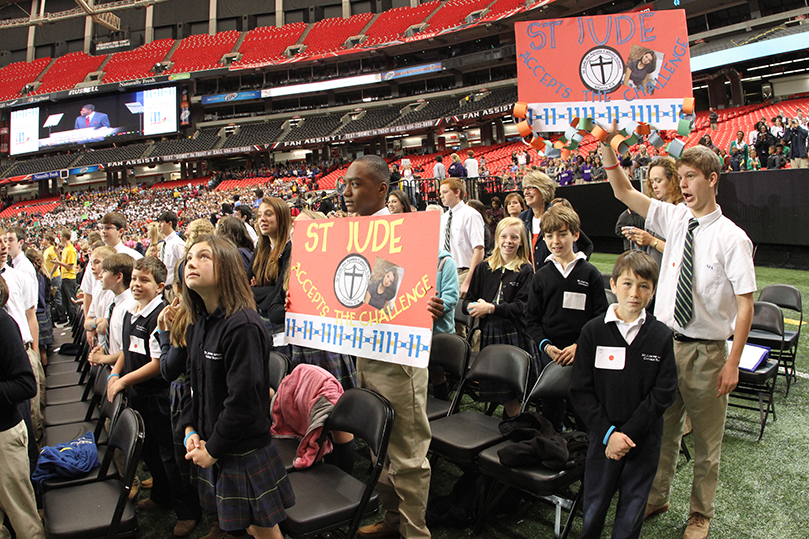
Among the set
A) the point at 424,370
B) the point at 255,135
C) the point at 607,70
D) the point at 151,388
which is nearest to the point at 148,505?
the point at 151,388

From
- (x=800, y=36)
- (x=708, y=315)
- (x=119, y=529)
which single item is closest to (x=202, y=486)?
(x=119, y=529)

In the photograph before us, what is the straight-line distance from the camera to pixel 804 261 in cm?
822

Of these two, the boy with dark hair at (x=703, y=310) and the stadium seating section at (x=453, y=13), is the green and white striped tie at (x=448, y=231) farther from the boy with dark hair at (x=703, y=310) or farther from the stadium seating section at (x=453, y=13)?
the stadium seating section at (x=453, y=13)

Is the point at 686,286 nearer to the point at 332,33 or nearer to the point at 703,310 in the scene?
the point at 703,310

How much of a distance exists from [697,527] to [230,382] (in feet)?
7.19

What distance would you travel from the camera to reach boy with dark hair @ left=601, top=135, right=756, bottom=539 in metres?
2.35

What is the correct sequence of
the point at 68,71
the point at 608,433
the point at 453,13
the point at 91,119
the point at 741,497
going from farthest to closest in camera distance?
the point at 68,71 → the point at 91,119 → the point at 453,13 → the point at 741,497 → the point at 608,433

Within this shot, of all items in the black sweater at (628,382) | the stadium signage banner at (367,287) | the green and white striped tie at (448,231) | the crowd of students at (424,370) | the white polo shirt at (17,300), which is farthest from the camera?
the green and white striped tie at (448,231)

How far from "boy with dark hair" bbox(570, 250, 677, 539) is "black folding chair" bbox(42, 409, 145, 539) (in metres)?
1.95

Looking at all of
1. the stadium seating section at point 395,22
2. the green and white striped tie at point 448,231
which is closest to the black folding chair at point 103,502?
the green and white striped tie at point 448,231

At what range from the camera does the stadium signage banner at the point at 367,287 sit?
2.24m

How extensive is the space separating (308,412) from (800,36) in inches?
964

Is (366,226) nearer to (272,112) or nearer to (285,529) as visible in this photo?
(285,529)

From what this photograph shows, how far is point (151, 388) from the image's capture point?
2.98 m
